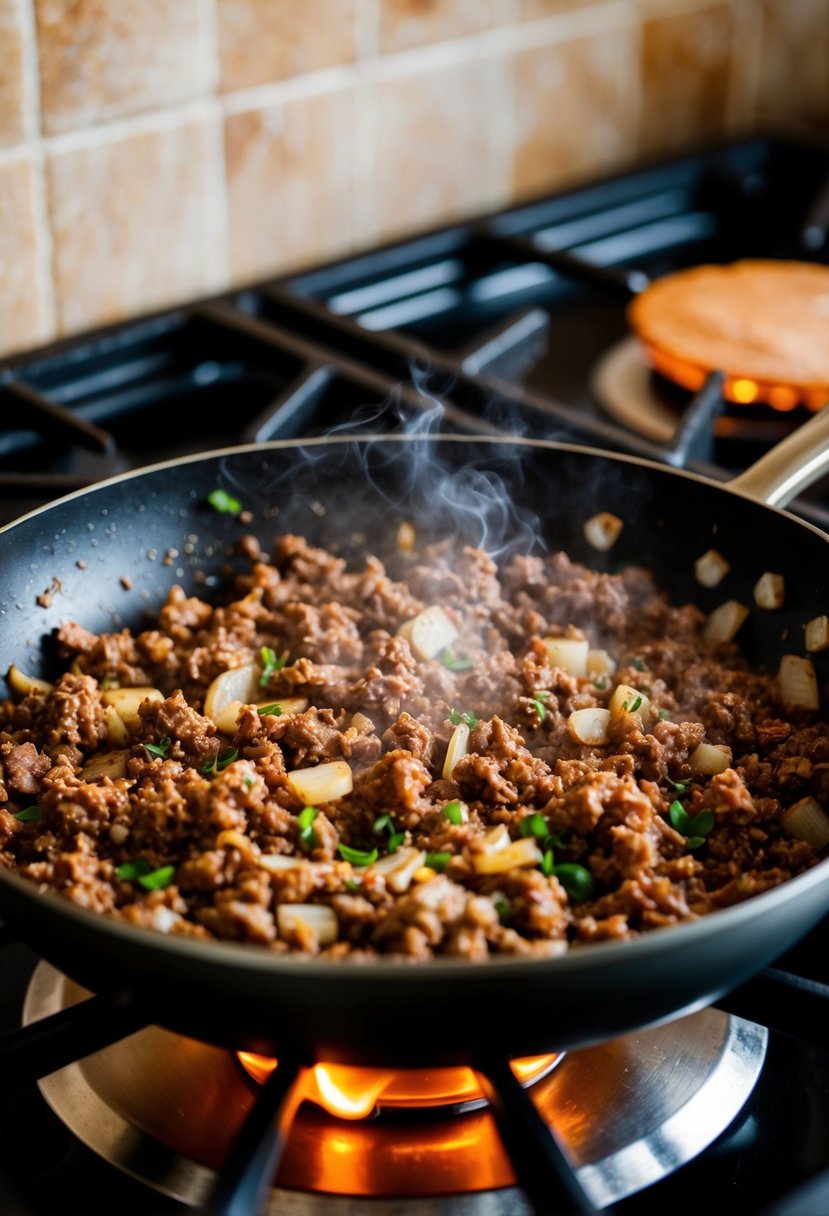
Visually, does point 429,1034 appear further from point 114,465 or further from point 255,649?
point 114,465

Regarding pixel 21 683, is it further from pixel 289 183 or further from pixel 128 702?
pixel 289 183

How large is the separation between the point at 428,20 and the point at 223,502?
3.02 feet

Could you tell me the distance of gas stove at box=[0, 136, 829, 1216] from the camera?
920 mm

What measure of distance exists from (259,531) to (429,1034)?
0.75 m

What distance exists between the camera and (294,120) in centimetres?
184

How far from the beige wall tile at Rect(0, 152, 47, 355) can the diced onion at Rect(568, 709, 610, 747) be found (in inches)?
36.2

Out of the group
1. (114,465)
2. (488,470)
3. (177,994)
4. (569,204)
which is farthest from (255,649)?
(569,204)

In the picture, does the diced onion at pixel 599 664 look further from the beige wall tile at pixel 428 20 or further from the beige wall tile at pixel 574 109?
the beige wall tile at pixel 574 109

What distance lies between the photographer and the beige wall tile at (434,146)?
77.4 inches

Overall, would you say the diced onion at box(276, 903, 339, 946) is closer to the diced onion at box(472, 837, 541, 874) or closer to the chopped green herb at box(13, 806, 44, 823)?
the diced onion at box(472, 837, 541, 874)

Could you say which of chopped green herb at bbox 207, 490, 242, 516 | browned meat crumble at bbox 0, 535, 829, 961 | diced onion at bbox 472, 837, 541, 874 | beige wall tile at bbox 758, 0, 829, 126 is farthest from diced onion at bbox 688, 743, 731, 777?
beige wall tile at bbox 758, 0, 829, 126

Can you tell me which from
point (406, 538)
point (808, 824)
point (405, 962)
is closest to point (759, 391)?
point (406, 538)

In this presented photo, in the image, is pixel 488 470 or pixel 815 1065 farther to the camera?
pixel 488 470

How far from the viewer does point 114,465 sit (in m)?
1.60
